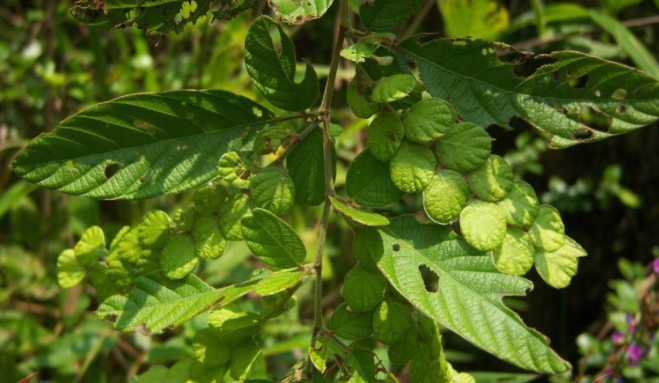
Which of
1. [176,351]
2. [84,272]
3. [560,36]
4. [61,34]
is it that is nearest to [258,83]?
[84,272]

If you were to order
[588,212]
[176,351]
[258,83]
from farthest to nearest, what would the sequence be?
[588,212] → [176,351] → [258,83]

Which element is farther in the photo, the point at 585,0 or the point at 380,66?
the point at 585,0

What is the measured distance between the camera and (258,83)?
2.62 ft

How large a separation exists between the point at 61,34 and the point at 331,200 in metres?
1.99

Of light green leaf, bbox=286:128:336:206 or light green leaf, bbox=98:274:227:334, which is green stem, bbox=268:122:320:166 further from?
light green leaf, bbox=98:274:227:334

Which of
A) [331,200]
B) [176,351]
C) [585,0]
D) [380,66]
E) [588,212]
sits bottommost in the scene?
[588,212]

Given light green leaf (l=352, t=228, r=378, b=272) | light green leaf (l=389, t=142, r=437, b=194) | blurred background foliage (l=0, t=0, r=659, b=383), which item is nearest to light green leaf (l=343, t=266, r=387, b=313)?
light green leaf (l=352, t=228, r=378, b=272)

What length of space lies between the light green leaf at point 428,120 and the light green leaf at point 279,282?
0.21 meters

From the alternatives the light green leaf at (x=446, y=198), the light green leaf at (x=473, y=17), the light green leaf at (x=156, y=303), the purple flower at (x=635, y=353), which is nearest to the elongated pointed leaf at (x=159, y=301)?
the light green leaf at (x=156, y=303)

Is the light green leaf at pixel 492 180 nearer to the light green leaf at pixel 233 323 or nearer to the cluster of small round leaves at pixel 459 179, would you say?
the cluster of small round leaves at pixel 459 179

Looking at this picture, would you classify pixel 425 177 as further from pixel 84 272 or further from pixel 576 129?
pixel 84 272

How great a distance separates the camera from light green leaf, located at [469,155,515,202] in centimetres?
72

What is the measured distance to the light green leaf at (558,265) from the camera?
0.72m

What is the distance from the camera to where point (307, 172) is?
800 millimetres
